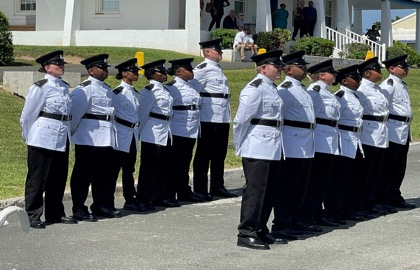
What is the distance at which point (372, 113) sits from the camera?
11117 millimetres

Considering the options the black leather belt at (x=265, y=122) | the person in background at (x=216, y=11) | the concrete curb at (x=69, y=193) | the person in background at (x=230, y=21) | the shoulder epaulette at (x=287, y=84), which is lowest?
the concrete curb at (x=69, y=193)

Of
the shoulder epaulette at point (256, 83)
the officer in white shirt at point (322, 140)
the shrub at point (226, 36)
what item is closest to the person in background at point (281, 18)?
the shrub at point (226, 36)

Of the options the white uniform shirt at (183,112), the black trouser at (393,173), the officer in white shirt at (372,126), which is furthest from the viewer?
the white uniform shirt at (183,112)

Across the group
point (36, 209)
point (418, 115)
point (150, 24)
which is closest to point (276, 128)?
point (36, 209)

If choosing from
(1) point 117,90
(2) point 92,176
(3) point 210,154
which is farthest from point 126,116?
(3) point 210,154

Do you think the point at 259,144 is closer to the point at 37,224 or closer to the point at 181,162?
the point at 37,224

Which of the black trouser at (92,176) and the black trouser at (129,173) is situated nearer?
the black trouser at (92,176)

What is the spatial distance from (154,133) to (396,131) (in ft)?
9.79

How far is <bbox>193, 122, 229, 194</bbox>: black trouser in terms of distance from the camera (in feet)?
40.0

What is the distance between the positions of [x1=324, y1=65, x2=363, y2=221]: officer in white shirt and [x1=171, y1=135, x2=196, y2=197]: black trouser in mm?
2098

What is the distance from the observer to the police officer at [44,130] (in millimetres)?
9789

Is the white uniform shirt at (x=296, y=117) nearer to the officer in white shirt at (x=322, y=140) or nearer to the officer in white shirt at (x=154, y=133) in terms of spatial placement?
the officer in white shirt at (x=322, y=140)

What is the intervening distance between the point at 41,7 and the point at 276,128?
2581cm

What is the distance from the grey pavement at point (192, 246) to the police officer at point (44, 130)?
425 millimetres
